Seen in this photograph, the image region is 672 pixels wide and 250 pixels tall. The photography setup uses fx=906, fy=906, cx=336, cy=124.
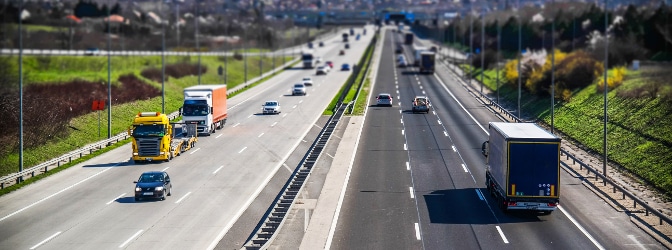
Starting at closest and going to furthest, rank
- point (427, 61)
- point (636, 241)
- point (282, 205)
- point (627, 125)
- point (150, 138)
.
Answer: point (636, 241) < point (282, 205) < point (150, 138) < point (627, 125) < point (427, 61)

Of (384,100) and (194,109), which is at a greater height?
(194,109)

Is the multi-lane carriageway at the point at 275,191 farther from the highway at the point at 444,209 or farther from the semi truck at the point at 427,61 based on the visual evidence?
the semi truck at the point at 427,61

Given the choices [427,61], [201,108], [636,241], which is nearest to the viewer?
[636,241]

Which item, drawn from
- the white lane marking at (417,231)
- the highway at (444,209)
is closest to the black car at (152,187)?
the highway at (444,209)

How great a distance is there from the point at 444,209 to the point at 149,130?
863 inches

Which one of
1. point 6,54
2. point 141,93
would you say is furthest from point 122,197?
point 6,54

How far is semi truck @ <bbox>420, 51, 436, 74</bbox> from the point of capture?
135875 mm

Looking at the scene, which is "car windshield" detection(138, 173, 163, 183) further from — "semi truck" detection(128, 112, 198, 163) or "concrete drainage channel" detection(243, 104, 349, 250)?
"semi truck" detection(128, 112, 198, 163)

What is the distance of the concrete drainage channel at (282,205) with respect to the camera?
30.5 m

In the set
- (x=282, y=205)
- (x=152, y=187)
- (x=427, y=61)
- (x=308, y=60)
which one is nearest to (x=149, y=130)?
(x=152, y=187)

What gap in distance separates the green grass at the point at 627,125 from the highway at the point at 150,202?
771 inches

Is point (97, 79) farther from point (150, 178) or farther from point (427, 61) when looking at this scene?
point (150, 178)

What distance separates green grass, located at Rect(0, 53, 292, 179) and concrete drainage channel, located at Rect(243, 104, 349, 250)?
54.7ft

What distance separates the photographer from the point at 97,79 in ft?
365
